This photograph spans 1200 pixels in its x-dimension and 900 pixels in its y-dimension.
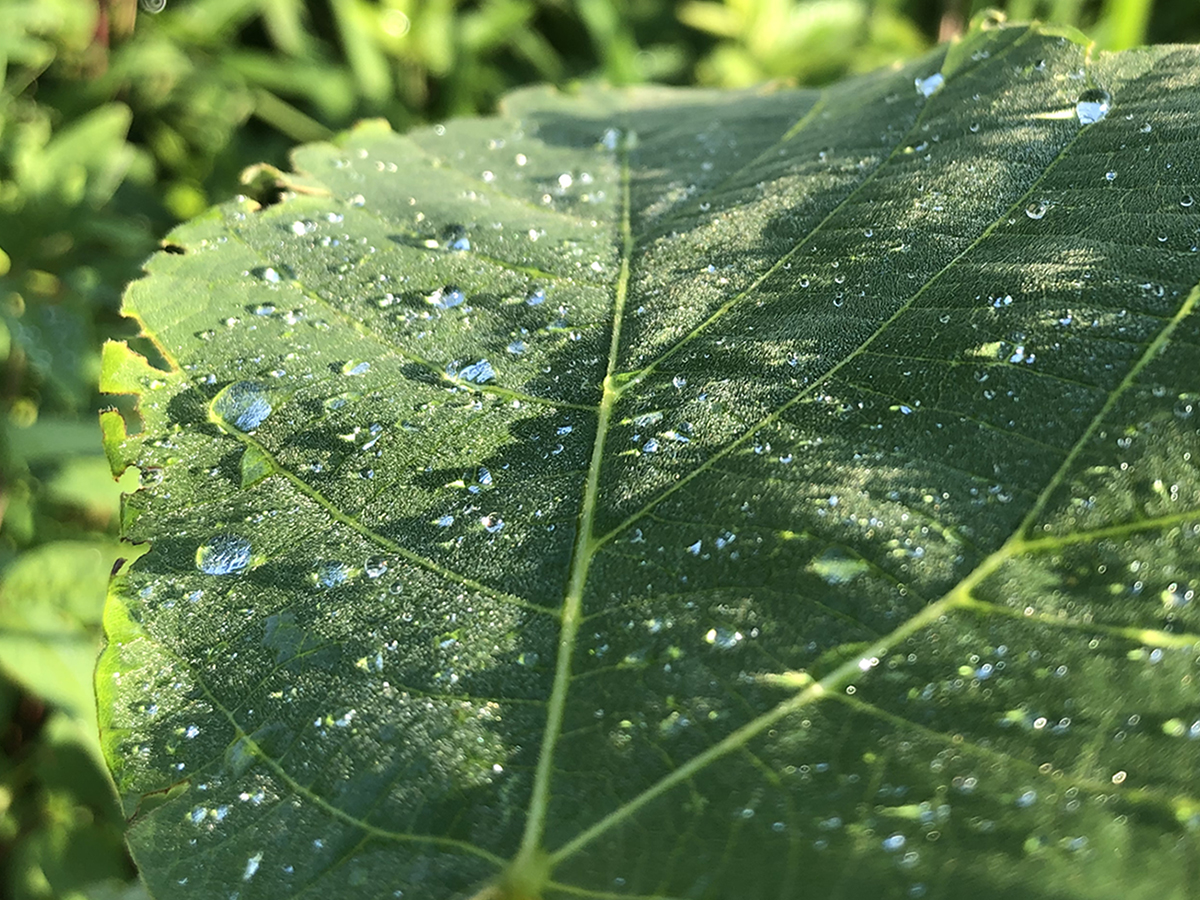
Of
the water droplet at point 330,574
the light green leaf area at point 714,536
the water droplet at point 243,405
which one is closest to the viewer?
the light green leaf area at point 714,536

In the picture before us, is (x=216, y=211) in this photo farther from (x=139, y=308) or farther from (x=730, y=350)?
(x=730, y=350)

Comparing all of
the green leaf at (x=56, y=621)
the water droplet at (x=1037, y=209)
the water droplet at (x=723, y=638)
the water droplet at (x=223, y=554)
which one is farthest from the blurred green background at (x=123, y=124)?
the water droplet at (x=1037, y=209)

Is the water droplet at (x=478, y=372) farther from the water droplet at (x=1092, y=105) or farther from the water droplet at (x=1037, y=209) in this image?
the water droplet at (x=1092, y=105)

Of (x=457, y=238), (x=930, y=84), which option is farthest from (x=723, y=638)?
(x=930, y=84)

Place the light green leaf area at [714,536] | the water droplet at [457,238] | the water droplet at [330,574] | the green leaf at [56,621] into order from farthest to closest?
1. the green leaf at [56,621]
2. the water droplet at [457,238]
3. the water droplet at [330,574]
4. the light green leaf area at [714,536]

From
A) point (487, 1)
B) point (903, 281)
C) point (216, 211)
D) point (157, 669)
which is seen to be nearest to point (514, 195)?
point (216, 211)

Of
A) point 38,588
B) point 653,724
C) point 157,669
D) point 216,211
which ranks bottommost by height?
point 38,588

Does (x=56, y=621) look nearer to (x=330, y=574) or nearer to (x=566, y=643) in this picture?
(x=330, y=574)
